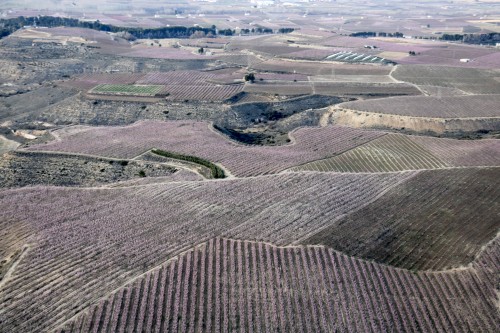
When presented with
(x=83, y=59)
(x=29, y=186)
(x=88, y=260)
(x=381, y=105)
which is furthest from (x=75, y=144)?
(x=83, y=59)

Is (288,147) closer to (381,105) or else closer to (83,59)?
(381,105)

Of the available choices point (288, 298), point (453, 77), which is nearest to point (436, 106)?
point (453, 77)

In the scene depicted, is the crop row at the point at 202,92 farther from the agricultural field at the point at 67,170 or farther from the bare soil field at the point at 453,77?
the bare soil field at the point at 453,77

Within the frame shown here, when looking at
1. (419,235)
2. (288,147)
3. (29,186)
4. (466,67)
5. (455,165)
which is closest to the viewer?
(419,235)

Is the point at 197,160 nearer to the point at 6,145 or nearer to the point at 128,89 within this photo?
the point at 6,145

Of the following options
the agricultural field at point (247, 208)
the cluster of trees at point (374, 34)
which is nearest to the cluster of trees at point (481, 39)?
the cluster of trees at point (374, 34)

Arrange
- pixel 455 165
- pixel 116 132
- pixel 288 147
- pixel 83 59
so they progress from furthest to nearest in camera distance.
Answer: pixel 83 59
pixel 116 132
pixel 288 147
pixel 455 165
